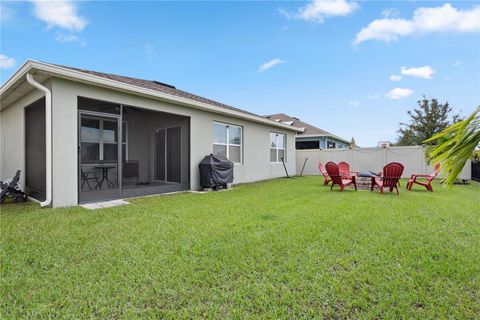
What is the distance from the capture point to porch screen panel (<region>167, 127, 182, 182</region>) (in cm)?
864

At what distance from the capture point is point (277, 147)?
Answer: 43.1 feet

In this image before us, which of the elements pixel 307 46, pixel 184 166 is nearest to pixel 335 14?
pixel 307 46

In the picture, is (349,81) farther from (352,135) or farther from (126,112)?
(352,135)

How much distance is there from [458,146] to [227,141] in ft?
28.5

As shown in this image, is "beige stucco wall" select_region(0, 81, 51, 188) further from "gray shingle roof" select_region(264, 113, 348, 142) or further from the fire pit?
"gray shingle roof" select_region(264, 113, 348, 142)

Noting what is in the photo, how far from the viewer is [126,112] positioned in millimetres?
8984

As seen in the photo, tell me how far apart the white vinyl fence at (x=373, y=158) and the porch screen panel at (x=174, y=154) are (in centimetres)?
953

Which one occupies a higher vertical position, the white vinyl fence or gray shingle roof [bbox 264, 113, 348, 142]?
gray shingle roof [bbox 264, 113, 348, 142]

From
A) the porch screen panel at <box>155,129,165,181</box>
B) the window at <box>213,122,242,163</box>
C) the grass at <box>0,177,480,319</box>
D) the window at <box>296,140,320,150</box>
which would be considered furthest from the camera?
the window at <box>296,140,320,150</box>

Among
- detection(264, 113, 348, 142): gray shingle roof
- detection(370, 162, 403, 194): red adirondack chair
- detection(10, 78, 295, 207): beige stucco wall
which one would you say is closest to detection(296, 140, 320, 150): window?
detection(264, 113, 348, 142): gray shingle roof

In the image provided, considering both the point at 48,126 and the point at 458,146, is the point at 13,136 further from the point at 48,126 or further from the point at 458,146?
the point at 458,146

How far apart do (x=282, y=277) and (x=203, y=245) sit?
3.95 ft

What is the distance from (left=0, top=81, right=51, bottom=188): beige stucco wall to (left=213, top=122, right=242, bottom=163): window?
5.34 m

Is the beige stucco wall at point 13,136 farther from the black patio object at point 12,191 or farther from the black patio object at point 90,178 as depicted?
the black patio object at point 90,178
